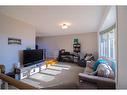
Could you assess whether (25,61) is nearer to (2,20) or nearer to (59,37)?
(2,20)

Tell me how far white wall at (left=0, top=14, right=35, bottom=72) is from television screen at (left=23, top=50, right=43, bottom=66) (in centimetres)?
26

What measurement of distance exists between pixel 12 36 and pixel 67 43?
4817 mm

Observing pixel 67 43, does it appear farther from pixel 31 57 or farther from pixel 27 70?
pixel 27 70

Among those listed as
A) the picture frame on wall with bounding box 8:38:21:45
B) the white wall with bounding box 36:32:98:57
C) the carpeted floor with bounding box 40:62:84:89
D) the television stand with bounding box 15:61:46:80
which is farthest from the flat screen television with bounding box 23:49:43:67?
the white wall with bounding box 36:32:98:57

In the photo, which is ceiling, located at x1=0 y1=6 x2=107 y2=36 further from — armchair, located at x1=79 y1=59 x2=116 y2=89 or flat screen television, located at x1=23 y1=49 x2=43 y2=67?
armchair, located at x1=79 y1=59 x2=116 y2=89

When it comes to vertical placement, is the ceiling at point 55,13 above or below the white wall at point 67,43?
above

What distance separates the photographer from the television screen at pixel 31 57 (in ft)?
13.7

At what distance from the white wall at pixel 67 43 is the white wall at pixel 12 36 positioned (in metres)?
3.89

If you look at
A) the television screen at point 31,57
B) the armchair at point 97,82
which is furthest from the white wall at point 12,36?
the armchair at point 97,82

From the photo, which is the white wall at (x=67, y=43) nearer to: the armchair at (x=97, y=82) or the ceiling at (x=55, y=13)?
the ceiling at (x=55, y=13)

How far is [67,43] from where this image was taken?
26.5 ft

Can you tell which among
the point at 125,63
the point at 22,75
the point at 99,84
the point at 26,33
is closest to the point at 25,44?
the point at 26,33

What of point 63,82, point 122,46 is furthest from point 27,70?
point 122,46
